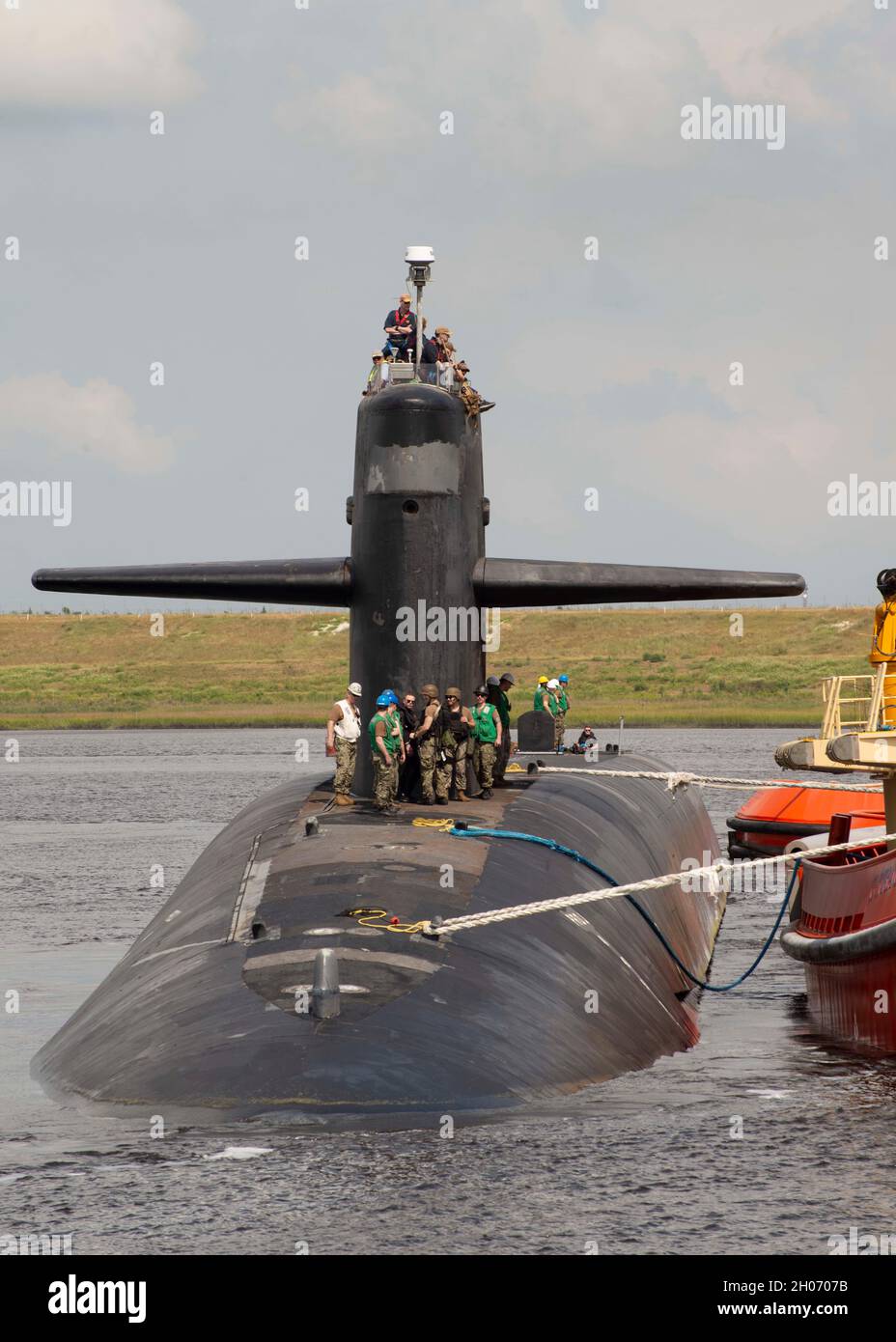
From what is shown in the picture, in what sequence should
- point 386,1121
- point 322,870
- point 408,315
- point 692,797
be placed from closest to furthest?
point 386,1121, point 322,870, point 408,315, point 692,797

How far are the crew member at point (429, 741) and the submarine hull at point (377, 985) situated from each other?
341 mm

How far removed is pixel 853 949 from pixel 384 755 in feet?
17.5

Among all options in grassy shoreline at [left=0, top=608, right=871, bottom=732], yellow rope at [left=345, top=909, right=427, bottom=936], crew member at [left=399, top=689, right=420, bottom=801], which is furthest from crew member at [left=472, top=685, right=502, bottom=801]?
grassy shoreline at [left=0, top=608, right=871, bottom=732]

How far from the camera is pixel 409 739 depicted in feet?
64.3

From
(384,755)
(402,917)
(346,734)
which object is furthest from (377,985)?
(346,734)

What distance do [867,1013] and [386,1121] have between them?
842 centimetres

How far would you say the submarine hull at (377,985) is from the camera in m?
13.3

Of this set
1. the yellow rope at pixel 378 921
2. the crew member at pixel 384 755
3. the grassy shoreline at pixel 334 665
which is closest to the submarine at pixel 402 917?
the yellow rope at pixel 378 921

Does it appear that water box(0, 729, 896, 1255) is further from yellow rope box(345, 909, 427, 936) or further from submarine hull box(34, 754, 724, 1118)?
yellow rope box(345, 909, 427, 936)

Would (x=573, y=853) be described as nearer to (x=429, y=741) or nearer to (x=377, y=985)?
(x=429, y=741)

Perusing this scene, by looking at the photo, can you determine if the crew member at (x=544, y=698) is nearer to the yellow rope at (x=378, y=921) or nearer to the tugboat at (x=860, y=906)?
the tugboat at (x=860, y=906)

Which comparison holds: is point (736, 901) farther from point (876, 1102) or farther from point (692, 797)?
point (876, 1102)

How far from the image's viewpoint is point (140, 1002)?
1585 centimetres

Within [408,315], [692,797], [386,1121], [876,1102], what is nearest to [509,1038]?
[386,1121]
